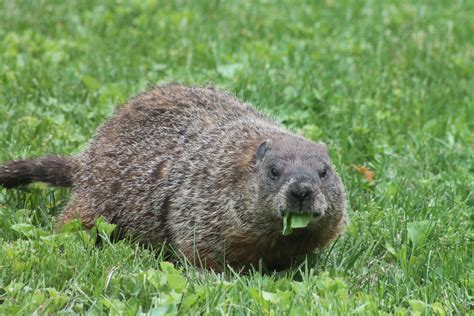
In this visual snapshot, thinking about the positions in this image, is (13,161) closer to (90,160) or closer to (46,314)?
(90,160)

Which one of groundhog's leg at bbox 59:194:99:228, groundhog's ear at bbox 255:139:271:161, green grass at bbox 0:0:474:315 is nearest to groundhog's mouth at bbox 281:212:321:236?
green grass at bbox 0:0:474:315

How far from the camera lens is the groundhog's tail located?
5688 millimetres

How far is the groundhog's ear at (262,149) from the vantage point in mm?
5160

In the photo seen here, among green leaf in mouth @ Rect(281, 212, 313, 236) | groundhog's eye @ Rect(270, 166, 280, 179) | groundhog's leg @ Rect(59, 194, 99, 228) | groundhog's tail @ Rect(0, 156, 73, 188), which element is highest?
groundhog's eye @ Rect(270, 166, 280, 179)

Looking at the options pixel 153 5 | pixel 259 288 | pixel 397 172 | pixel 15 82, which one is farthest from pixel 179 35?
pixel 259 288

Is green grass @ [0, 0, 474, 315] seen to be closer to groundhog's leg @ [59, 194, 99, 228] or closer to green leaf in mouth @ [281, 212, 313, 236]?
groundhog's leg @ [59, 194, 99, 228]

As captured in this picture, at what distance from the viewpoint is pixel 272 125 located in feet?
19.1

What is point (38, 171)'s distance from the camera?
5.75m

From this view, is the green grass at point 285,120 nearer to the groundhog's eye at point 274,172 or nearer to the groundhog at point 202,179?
the groundhog at point 202,179

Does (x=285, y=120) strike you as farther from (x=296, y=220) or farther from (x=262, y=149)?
(x=296, y=220)

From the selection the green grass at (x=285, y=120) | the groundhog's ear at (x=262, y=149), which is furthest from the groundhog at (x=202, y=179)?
the green grass at (x=285, y=120)

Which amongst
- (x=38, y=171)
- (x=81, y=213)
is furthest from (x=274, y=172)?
(x=38, y=171)

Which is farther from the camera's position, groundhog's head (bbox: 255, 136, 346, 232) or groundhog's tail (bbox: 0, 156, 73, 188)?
groundhog's tail (bbox: 0, 156, 73, 188)

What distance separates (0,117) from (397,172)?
2603 mm
